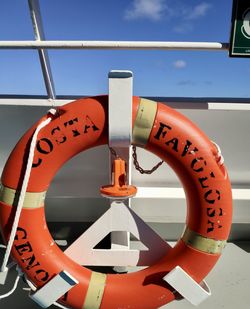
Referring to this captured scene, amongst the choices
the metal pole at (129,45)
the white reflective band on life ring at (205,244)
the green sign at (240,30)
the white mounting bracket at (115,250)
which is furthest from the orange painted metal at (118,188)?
the green sign at (240,30)

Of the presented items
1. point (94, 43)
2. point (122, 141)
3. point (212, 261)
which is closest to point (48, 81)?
point (94, 43)

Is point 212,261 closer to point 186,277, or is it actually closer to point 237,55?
point 186,277

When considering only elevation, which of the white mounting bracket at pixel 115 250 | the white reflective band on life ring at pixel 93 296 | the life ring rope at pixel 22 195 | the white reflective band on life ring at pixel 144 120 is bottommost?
the white reflective band on life ring at pixel 93 296

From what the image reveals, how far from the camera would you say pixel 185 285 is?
117 centimetres

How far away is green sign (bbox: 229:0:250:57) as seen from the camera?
140 cm

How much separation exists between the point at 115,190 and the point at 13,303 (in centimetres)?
60

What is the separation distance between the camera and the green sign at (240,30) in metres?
1.40

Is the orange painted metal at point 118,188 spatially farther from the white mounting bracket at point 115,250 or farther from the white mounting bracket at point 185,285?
the white mounting bracket at point 185,285

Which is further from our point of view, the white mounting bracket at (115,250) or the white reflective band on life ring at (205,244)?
the white mounting bracket at (115,250)

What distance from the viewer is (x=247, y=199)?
174 centimetres

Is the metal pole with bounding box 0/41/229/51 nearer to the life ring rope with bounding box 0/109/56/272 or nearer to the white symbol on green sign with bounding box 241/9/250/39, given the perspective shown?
the white symbol on green sign with bounding box 241/9/250/39

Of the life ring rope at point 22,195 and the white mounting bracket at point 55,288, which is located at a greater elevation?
the life ring rope at point 22,195

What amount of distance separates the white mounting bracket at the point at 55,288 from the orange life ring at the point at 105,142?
0.04 meters

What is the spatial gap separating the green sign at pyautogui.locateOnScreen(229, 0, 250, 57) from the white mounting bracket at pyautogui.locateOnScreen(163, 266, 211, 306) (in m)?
0.86
